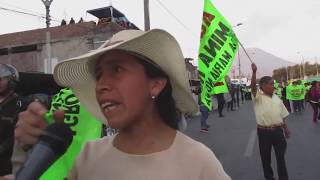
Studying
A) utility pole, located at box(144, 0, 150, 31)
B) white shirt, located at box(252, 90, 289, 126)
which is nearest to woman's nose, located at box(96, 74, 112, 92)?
white shirt, located at box(252, 90, 289, 126)

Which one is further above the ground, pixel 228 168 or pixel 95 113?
pixel 95 113

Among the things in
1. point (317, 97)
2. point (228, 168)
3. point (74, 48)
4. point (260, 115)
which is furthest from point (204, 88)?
point (74, 48)

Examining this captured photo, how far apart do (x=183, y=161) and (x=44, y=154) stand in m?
0.56

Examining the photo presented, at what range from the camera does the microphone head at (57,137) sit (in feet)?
3.70

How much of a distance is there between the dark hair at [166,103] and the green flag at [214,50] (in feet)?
16.1

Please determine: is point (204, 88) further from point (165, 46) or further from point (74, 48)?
point (74, 48)

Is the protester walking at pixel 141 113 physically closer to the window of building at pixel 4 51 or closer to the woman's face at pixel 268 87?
Answer: the woman's face at pixel 268 87

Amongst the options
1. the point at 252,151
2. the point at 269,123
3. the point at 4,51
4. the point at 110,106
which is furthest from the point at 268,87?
the point at 4,51

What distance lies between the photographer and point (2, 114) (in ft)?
9.70

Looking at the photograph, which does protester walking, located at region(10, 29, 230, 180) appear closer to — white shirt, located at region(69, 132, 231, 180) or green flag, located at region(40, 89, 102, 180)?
white shirt, located at region(69, 132, 231, 180)

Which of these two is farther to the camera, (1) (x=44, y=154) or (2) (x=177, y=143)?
(2) (x=177, y=143)

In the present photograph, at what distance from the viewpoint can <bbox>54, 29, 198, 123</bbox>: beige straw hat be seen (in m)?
1.57

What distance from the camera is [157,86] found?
1.64 meters

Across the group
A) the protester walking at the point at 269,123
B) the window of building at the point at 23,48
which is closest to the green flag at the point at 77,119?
the protester walking at the point at 269,123
